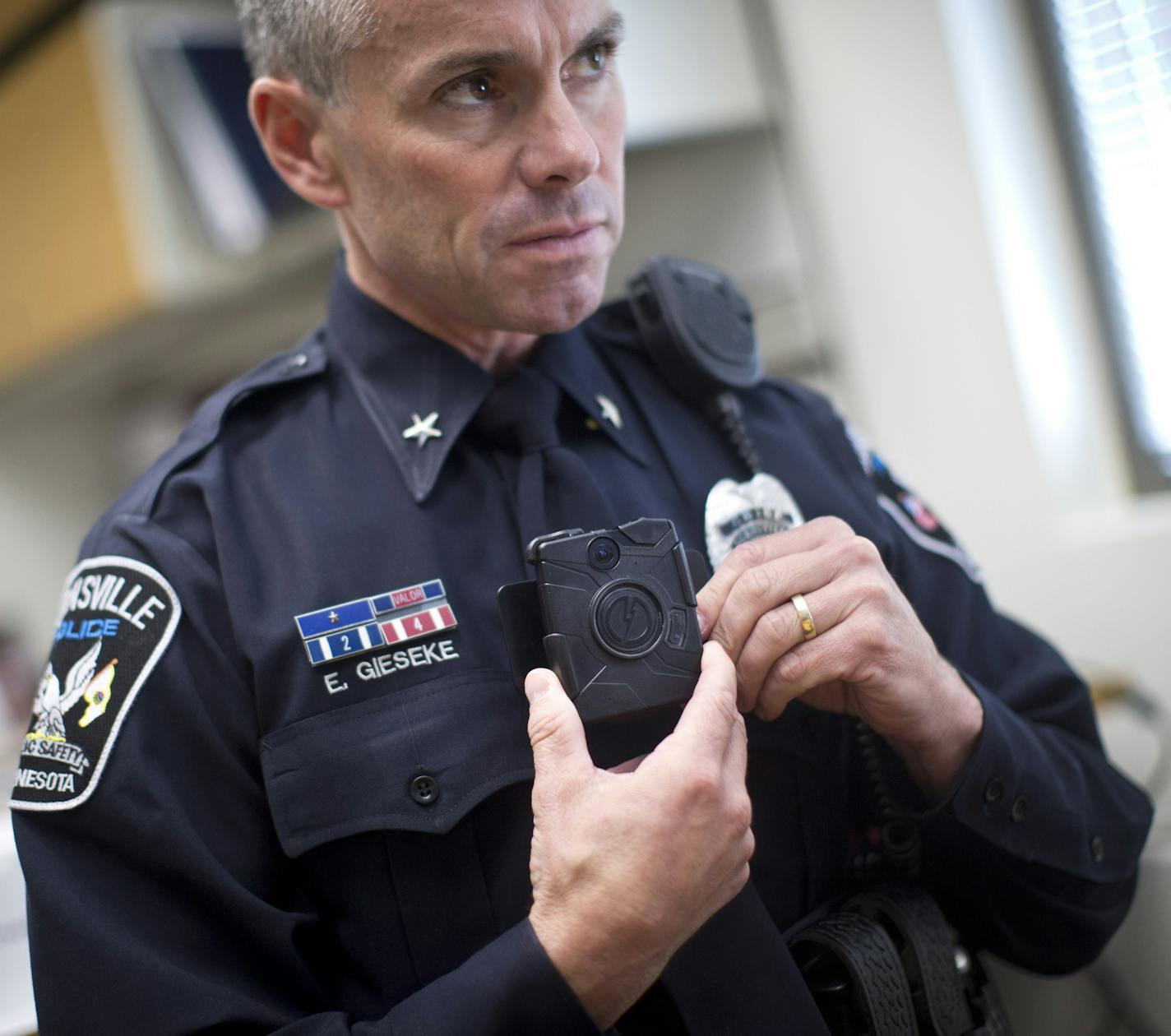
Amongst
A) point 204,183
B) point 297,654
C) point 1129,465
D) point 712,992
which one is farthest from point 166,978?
point 204,183

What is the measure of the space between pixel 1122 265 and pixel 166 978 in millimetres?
1480

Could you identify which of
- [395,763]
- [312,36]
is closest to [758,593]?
[395,763]

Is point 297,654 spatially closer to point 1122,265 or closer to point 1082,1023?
point 1082,1023

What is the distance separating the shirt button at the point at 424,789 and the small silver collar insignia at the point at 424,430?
0.81ft

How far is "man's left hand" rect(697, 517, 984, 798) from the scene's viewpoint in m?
0.70

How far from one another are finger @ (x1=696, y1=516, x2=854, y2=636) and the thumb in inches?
5.0

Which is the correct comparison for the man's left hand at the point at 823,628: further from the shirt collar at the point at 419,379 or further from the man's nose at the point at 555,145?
the man's nose at the point at 555,145

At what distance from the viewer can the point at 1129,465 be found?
156cm

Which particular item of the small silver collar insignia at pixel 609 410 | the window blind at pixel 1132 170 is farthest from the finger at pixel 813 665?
the window blind at pixel 1132 170

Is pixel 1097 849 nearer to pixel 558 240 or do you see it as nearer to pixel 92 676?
pixel 558 240

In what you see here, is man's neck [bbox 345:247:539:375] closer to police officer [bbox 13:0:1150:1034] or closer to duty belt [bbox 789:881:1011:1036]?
police officer [bbox 13:0:1150:1034]

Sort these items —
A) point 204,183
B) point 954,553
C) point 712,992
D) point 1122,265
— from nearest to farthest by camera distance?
point 712,992 < point 954,553 < point 1122,265 < point 204,183

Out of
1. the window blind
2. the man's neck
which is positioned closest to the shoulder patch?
the man's neck

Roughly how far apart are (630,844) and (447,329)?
0.46 m
